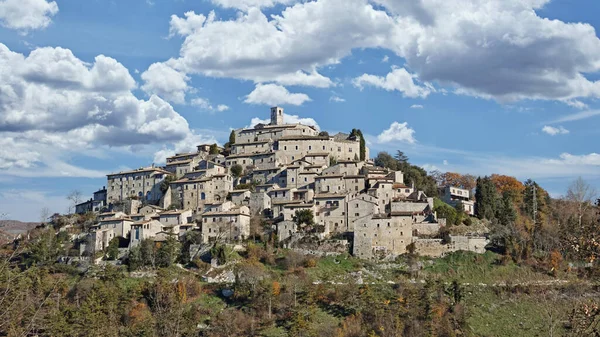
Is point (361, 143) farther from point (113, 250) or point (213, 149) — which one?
point (113, 250)

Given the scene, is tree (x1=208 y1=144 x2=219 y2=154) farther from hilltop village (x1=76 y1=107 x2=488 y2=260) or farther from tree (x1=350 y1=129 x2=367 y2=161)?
tree (x1=350 y1=129 x2=367 y2=161)

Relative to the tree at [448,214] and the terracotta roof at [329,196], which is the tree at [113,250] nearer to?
the terracotta roof at [329,196]

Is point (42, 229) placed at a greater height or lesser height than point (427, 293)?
greater

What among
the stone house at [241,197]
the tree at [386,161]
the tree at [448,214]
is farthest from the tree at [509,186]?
the stone house at [241,197]

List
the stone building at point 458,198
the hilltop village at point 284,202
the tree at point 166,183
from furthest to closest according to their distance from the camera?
the tree at point 166,183 < the stone building at point 458,198 < the hilltop village at point 284,202

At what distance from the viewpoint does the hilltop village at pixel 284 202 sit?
194 ft

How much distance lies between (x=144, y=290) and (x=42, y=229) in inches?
949

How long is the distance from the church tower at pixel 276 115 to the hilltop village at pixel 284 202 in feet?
21.7

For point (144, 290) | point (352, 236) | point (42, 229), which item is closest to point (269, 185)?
point (352, 236)

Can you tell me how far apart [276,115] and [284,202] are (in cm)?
2636

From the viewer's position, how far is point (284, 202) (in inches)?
2557

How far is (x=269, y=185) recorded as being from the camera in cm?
6825

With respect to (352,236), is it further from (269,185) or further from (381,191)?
(269,185)

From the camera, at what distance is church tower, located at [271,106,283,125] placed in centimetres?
8888
